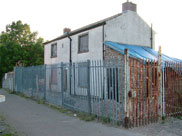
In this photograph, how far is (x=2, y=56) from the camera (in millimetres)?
27594

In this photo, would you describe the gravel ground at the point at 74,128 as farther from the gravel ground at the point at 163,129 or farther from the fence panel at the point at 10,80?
the fence panel at the point at 10,80

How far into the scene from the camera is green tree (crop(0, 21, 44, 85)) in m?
27.8

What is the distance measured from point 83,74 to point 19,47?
77.2 feet

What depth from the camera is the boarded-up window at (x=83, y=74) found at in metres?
8.40

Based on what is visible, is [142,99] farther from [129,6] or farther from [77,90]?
[129,6]

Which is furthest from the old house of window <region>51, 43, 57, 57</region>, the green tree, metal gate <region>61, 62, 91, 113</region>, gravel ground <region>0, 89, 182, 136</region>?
the green tree

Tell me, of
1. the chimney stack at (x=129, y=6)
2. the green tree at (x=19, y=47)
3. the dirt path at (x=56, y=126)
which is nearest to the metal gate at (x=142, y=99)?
the dirt path at (x=56, y=126)

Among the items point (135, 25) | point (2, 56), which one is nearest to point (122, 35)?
point (135, 25)

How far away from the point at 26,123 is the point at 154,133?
4579mm

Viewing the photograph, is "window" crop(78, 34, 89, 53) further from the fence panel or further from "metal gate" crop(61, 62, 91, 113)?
the fence panel

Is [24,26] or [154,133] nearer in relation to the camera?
[154,133]

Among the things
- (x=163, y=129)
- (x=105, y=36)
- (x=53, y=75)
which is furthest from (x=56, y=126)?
(x=105, y=36)

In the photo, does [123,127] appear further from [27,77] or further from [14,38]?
[14,38]

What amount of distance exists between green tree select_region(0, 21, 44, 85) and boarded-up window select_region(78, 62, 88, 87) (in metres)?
21.9
